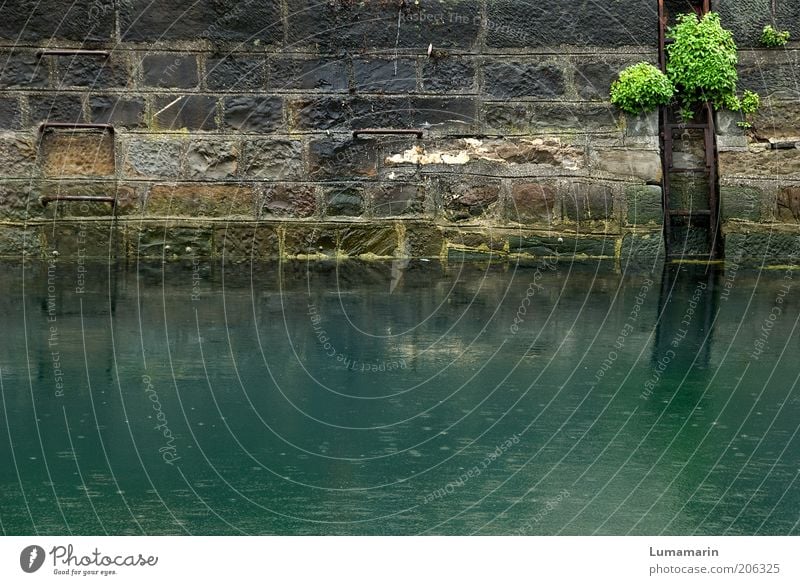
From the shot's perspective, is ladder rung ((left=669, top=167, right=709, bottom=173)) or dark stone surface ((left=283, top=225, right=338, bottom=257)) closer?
dark stone surface ((left=283, top=225, right=338, bottom=257))

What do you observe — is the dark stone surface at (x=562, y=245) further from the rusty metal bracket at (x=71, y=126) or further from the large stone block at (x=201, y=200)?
the rusty metal bracket at (x=71, y=126)

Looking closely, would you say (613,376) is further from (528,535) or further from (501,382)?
(528,535)

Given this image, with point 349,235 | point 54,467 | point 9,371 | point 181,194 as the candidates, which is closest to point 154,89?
point 181,194

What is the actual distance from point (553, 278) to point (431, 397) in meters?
3.76

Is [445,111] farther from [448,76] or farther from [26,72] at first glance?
[26,72]

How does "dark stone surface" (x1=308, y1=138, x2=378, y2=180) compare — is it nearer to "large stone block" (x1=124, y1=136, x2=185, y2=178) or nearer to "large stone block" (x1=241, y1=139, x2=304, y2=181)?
"large stone block" (x1=241, y1=139, x2=304, y2=181)

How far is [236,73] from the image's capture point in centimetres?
1043

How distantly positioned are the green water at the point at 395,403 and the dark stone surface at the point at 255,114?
1246mm

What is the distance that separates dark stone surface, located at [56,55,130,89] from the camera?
10.2 meters

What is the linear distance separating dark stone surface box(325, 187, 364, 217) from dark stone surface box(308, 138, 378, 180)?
0.41 feet

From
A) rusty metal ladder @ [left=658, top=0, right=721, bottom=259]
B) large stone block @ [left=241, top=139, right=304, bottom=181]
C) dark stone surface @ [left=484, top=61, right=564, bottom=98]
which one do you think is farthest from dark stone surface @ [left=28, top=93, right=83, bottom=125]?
rusty metal ladder @ [left=658, top=0, right=721, bottom=259]
